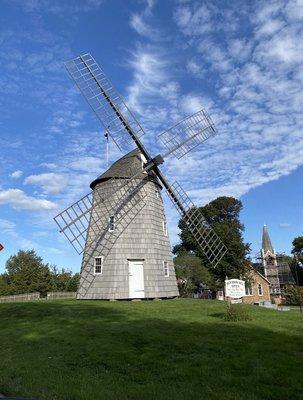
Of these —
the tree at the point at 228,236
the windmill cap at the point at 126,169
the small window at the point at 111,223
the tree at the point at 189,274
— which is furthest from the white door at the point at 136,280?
the tree at the point at 228,236

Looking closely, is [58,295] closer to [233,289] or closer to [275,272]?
[233,289]

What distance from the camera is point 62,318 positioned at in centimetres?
1770

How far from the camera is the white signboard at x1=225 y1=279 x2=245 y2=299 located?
19.4 meters

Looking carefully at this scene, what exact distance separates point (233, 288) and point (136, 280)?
848 cm

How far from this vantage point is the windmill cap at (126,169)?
28188 mm

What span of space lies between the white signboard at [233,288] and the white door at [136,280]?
8155 millimetres

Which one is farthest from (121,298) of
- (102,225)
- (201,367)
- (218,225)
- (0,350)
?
(218,225)

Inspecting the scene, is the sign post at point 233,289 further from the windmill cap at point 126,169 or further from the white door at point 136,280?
the windmill cap at point 126,169

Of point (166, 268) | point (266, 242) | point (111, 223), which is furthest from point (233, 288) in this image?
point (266, 242)

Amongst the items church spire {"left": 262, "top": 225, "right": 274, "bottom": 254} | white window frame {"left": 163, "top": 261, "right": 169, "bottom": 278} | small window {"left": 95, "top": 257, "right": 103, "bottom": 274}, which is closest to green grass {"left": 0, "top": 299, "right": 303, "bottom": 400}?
small window {"left": 95, "top": 257, "right": 103, "bottom": 274}

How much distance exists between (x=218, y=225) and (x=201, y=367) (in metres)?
41.1

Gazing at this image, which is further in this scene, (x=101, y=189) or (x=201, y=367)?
(x=101, y=189)

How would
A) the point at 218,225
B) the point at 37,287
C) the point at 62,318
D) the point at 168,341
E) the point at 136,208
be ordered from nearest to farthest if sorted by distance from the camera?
the point at 168,341 < the point at 62,318 < the point at 136,208 < the point at 218,225 < the point at 37,287

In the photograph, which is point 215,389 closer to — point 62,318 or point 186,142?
point 62,318
